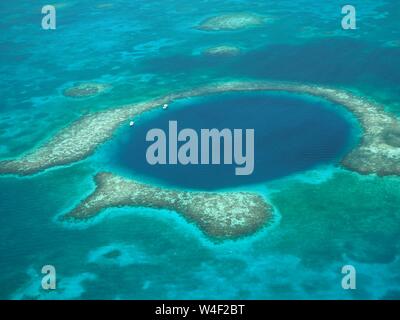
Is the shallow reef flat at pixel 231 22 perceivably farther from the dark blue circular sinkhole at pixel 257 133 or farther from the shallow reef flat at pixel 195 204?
the shallow reef flat at pixel 195 204

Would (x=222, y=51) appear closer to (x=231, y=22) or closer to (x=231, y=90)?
(x=231, y=22)

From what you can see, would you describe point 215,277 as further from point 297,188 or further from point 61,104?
point 61,104

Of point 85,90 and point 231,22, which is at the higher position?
point 231,22

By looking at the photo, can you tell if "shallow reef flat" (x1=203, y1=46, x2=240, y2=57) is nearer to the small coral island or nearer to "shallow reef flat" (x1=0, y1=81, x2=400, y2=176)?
"shallow reef flat" (x1=0, y1=81, x2=400, y2=176)

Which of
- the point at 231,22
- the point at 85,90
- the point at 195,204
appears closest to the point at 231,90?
the point at 85,90

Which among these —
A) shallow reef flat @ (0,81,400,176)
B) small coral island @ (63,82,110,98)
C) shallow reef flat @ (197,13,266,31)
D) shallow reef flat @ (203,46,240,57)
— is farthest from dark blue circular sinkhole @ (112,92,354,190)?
shallow reef flat @ (197,13,266,31)
